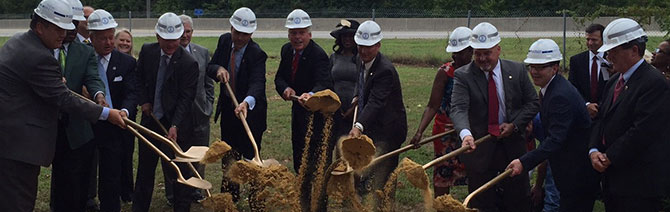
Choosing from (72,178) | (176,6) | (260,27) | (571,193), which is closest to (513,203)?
(571,193)

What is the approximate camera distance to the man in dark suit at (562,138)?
19.7ft

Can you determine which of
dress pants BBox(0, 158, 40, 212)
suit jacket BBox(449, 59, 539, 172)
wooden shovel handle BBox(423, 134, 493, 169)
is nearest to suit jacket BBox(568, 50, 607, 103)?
suit jacket BBox(449, 59, 539, 172)

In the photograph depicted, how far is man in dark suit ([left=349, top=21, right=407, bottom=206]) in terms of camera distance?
24.0 ft

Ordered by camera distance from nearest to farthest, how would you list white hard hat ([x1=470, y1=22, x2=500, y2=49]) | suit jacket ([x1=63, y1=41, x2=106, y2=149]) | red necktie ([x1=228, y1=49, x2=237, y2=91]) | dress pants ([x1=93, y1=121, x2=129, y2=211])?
white hard hat ([x1=470, y1=22, x2=500, y2=49]) < suit jacket ([x1=63, y1=41, x2=106, y2=149]) < dress pants ([x1=93, y1=121, x2=129, y2=211]) < red necktie ([x1=228, y1=49, x2=237, y2=91])

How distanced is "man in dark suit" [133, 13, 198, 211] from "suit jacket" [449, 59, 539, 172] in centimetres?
227

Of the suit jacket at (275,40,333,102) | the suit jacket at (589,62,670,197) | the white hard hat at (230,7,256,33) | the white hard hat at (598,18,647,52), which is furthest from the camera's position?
the suit jacket at (275,40,333,102)

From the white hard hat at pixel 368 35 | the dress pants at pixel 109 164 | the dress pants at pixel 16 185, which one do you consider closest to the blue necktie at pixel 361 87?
the white hard hat at pixel 368 35

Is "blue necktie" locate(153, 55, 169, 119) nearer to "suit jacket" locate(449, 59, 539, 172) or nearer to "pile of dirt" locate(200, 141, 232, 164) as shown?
"pile of dirt" locate(200, 141, 232, 164)

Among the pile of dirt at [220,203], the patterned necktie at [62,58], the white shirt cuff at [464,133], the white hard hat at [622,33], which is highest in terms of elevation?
the white hard hat at [622,33]

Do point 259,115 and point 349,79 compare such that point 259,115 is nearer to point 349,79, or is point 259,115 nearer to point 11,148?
point 349,79

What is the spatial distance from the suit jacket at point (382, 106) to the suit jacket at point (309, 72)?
0.76 meters

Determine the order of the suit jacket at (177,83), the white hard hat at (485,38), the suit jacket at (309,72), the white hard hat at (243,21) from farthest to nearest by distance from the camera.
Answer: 1. the suit jacket at (309,72)
2. the white hard hat at (243,21)
3. the suit jacket at (177,83)
4. the white hard hat at (485,38)

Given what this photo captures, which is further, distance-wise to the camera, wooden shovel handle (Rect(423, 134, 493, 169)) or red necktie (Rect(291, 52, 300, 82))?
red necktie (Rect(291, 52, 300, 82))

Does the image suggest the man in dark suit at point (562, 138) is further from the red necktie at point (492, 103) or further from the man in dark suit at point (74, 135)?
the man in dark suit at point (74, 135)
